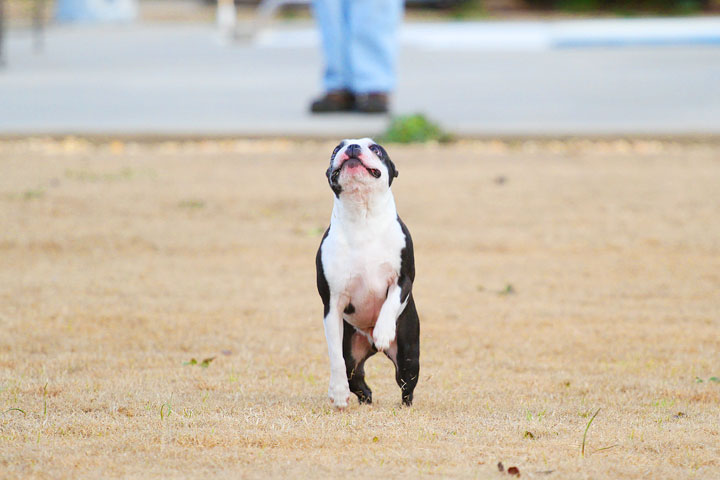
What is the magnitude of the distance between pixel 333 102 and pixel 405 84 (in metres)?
2.43

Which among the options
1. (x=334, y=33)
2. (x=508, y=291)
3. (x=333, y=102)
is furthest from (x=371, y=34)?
(x=508, y=291)

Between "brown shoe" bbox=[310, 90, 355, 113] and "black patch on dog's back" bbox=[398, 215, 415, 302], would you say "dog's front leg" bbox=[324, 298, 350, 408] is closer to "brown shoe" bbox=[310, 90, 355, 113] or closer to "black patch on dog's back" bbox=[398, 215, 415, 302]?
"black patch on dog's back" bbox=[398, 215, 415, 302]

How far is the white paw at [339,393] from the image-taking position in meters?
3.68

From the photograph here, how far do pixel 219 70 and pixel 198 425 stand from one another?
11.5m

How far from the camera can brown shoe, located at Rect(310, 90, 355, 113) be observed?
1087 cm

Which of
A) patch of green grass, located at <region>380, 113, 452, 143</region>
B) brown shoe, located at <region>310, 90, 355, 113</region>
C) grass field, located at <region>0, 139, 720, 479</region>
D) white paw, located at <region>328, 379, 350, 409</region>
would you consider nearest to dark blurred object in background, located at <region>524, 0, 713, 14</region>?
brown shoe, located at <region>310, 90, 355, 113</region>

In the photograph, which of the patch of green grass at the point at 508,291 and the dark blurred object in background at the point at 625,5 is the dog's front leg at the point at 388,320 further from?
the dark blurred object in background at the point at 625,5

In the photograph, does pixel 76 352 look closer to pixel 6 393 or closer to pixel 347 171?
pixel 6 393

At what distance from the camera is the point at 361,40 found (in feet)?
34.2

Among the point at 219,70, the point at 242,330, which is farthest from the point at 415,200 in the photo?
the point at 219,70

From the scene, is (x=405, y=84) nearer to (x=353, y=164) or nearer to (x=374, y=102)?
(x=374, y=102)

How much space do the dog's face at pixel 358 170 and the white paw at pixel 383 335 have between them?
0.42 m

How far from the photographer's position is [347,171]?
11.7 feet

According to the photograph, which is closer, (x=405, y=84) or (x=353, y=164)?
(x=353, y=164)
